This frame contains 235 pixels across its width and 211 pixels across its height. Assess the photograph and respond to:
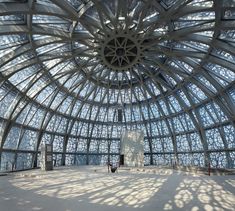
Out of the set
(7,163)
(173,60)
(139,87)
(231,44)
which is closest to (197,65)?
(173,60)

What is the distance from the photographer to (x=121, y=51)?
29.9 metres

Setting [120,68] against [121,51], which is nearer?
[121,51]

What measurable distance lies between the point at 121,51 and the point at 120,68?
4.11m

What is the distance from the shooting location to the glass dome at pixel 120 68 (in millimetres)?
21547

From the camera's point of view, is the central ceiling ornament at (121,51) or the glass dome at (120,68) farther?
the central ceiling ornament at (121,51)

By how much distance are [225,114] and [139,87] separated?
55.7ft

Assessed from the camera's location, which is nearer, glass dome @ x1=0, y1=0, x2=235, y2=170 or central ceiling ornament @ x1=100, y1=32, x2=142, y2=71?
glass dome @ x1=0, y1=0, x2=235, y2=170

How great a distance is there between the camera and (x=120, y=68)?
33719 mm

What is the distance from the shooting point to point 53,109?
4356 cm

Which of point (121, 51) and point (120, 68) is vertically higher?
point (121, 51)

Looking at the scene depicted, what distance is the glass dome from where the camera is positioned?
21547 mm

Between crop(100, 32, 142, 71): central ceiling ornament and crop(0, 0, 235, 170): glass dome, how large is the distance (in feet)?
0.46

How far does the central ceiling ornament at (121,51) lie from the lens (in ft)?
85.9

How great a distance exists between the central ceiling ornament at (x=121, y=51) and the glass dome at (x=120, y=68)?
14 centimetres
